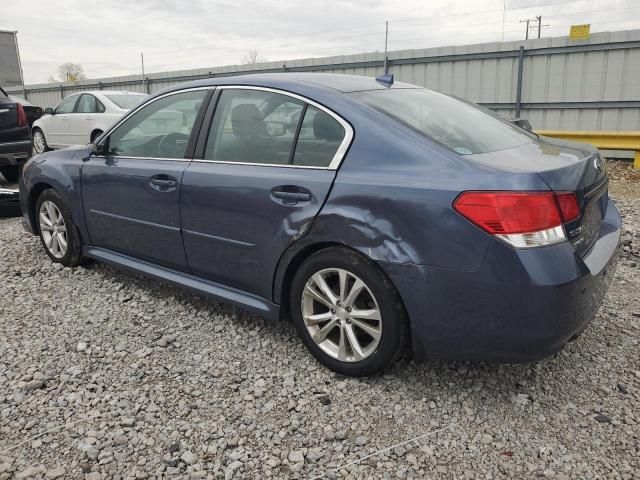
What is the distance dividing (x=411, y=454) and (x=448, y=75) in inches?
419

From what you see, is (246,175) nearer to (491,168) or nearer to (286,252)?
(286,252)

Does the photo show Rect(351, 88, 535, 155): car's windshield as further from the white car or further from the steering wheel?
the white car

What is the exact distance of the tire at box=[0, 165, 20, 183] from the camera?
29.5 ft

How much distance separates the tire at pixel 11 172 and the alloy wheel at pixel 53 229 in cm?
503

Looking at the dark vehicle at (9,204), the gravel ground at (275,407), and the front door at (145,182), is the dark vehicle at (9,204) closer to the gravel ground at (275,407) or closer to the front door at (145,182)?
the front door at (145,182)

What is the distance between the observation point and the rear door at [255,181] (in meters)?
2.85

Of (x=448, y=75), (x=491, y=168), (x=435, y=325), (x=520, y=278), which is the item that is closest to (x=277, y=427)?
(x=435, y=325)

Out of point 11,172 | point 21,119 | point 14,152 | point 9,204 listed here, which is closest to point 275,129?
point 9,204

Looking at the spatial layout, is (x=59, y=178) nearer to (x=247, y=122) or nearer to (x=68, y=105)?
(x=247, y=122)

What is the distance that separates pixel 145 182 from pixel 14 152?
572 centimetres

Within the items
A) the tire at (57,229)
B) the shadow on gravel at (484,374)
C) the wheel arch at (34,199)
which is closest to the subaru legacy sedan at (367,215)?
the shadow on gravel at (484,374)

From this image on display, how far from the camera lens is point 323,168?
2.81 meters

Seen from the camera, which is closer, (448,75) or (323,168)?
(323,168)

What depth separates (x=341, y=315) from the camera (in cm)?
281
